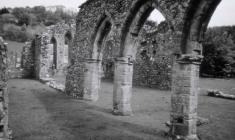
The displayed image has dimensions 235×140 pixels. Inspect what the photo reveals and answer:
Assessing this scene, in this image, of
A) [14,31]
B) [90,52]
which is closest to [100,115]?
[90,52]

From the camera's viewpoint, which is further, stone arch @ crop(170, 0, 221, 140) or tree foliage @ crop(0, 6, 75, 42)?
tree foliage @ crop(0, 6, 75, 42)

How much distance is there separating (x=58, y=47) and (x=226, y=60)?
16.4 m

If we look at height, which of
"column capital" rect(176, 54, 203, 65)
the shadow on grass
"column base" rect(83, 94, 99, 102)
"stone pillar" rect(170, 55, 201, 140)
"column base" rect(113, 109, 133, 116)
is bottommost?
the shadow on grass

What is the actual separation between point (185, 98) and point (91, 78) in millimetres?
6212

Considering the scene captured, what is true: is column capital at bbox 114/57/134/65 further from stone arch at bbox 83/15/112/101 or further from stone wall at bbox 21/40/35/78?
stone wall at bbox 21/40/35/78

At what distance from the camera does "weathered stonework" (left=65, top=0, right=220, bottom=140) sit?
5.61 m

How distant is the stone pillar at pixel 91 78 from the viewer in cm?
1114

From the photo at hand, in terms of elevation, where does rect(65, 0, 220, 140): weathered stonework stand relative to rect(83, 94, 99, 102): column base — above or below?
above

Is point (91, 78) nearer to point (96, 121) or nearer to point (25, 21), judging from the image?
point (96, 121)

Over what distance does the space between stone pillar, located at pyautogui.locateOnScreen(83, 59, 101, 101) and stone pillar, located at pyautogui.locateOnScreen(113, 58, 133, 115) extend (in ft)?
9.46

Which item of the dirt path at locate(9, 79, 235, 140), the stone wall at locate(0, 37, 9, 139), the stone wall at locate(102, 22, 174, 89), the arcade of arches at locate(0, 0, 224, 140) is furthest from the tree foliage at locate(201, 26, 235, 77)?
the stone wall at locate(0, 37, 9, 139)

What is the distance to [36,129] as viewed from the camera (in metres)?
6.33

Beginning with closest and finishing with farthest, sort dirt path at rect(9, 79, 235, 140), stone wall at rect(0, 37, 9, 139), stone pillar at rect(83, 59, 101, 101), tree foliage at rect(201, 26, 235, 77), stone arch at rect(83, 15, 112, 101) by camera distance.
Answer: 1. stone wall at rect(0, 37, 9, 139)
2. dirt path at rect(9, 79, 235, 140)
3. stone arch at rect(83, 15, 112, 101)
4. stone pillar at rect(83, 59, 101, 101)
5. tree foliage at rect(201, 26, 235, 77)

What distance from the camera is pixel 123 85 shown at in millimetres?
8367
